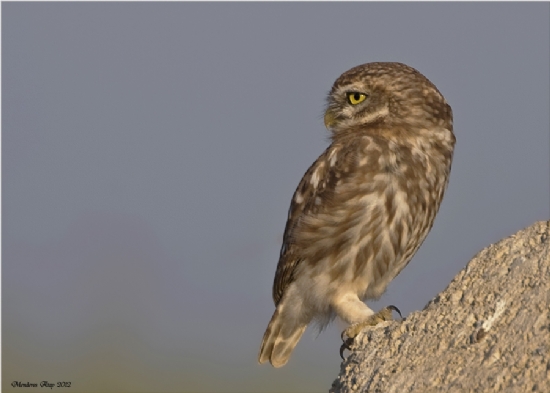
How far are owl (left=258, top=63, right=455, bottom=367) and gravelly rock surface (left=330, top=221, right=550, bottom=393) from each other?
1.23 metres

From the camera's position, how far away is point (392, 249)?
5.36 m

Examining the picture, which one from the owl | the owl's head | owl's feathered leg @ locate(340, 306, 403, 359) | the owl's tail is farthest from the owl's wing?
owl's feathered leg @ locate(340, 306, 403, 359)

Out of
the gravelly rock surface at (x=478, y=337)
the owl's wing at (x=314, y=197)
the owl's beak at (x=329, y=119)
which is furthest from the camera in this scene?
the owl's beak at (x=329, y=119)

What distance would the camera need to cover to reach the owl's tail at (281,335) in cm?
578

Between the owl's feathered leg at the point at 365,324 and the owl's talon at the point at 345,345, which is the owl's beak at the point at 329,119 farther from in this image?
the owl's talon at the point at 345,345

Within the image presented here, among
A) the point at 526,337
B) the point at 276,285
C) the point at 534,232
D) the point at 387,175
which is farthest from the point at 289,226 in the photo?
the point at 526,337

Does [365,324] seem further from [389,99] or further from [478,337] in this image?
[478,337]

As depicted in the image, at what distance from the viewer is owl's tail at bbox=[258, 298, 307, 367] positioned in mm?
5781

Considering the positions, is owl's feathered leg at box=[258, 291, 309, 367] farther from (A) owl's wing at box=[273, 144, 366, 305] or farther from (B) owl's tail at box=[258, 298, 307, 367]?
(A) owl's wing at box=[273, 144, 366, 305]

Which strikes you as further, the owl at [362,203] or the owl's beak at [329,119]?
the owl's beak at [329,119]

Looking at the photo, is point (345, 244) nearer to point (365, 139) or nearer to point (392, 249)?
point (392, 249)

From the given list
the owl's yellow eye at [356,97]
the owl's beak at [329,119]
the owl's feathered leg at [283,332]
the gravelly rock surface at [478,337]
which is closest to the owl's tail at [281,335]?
the owl's feathered leg at [283,332]

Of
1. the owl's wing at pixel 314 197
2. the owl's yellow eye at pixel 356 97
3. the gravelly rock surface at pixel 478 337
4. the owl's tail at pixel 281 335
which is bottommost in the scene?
the owl's tail at pixel 281 335

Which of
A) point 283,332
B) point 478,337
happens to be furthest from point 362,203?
point 478,337
